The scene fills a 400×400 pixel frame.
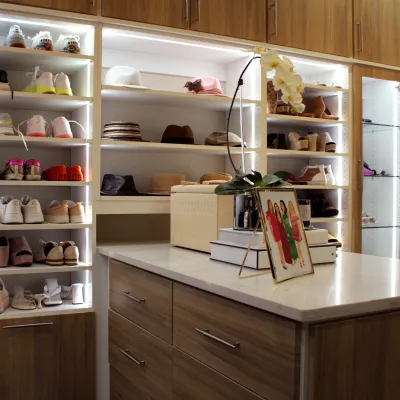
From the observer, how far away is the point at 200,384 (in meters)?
1.58

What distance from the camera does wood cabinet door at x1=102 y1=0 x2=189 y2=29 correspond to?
2.46 metres

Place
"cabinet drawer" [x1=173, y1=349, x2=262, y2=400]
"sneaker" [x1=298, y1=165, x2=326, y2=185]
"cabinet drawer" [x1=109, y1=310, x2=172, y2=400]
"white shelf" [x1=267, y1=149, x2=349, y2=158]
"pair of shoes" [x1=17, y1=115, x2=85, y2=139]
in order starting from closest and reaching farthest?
1. "cabinet drawer" [x1=173, y1=349, x2=262, y2=400]
2. "cabinet drawer" [x1=109, y1=310, x2=172, y2=400]
3. "pair of shoes" [x1=17, y1=115, x2=85, y2=139]
4. "white shelf" [x1=267, y1=149, x2=349, y2=158]
5. "sneaker" [x1=298, y1=165, x2=326, y2=185]

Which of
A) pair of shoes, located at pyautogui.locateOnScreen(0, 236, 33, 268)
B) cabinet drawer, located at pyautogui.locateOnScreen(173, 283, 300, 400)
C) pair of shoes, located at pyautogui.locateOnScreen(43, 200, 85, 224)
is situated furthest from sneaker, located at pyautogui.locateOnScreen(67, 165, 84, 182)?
cabinet drawer, located at pyautogui.locateOnScreen(173, 283, 300, 400)

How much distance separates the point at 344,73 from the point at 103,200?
5.44 ft

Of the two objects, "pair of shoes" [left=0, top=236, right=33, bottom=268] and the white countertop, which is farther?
"pair of shoes" [left=0, top=236, right=33, bottom=268]

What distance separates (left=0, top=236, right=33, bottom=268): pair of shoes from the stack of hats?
0.65 meters

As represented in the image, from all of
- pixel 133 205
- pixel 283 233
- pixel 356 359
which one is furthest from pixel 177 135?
pixel 356 359

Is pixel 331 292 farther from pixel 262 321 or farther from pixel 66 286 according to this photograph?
pixel 66 286

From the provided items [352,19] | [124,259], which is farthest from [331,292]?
[352,19]

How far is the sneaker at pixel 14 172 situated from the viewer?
2363 millimetres

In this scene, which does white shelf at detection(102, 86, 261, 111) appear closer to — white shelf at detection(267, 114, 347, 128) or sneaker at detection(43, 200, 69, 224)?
white shelf at detection(267, 114, 347, 128)

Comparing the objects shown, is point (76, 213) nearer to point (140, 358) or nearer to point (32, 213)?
point (32, 213)

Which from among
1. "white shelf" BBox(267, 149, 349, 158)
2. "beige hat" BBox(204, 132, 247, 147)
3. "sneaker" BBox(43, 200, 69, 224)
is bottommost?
"sneaker" BBox(43, 200, 69, 224)

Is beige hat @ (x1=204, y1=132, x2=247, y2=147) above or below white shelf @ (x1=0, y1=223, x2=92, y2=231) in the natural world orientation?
above
